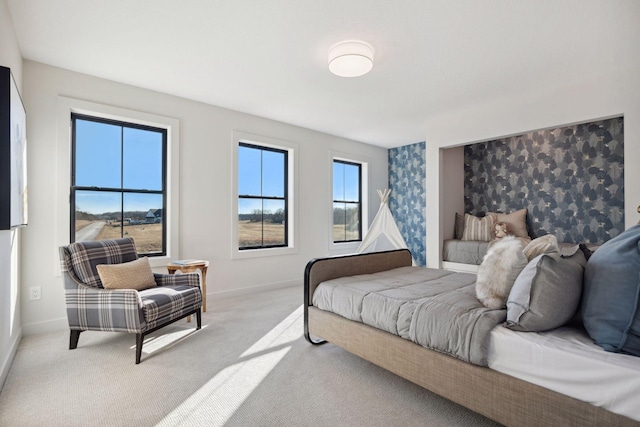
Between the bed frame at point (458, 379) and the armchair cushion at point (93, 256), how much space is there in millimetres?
1774

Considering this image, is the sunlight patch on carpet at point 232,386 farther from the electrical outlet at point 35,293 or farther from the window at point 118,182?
the electrical outlet at point 35,293

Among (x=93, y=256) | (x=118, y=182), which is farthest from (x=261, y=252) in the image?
(x=93, y=256)

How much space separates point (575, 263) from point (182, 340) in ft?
9.30

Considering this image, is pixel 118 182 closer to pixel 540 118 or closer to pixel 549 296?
pixel 549 296

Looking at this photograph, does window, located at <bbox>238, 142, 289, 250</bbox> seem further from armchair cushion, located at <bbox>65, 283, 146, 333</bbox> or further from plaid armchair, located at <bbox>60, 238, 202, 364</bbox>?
armchair cushion, located at <bbox>65, 283, 146, 333</bbox>

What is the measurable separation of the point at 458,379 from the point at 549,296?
597mm

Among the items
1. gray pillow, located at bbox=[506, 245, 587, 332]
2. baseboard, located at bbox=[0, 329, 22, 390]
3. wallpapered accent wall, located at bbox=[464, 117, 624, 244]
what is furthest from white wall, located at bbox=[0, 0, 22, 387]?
wallpapered accent wall, located at bbox=[464, 117, 624, 244]

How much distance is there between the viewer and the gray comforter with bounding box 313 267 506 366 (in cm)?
159

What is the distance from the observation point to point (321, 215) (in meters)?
5.32

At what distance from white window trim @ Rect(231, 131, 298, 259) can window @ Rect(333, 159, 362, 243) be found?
1.09 m

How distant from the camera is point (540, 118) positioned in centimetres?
356

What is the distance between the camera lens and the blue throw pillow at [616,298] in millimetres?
1250

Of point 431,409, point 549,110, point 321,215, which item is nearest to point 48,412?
point 431,409

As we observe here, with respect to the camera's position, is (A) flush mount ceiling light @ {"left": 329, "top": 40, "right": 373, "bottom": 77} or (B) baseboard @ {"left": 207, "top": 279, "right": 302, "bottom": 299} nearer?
(A) flush mount ceiling light @ {"left": 329, "top": 40, "right": 373, "bottom": 77}
